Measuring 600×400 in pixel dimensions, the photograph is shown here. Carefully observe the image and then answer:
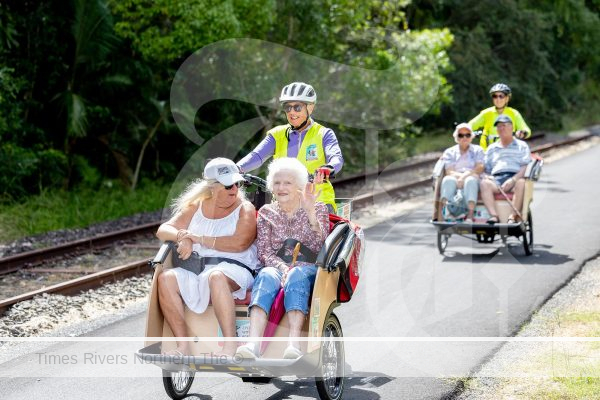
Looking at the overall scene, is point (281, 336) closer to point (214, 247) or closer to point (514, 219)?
point (214, 247)

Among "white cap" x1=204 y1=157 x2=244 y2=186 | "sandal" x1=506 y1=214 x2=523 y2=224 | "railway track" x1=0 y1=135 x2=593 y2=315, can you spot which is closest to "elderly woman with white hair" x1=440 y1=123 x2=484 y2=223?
"sandal" x1=506 y1=214 x2=523 y2=224

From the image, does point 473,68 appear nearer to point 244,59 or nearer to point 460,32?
point 460,32

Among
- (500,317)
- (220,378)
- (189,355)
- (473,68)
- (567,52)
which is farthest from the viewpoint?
(567,52)

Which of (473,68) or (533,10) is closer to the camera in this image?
(473,68)

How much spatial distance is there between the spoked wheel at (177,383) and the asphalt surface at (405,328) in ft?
0.34

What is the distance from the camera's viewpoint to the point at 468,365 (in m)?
7.73

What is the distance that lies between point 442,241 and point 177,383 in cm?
691

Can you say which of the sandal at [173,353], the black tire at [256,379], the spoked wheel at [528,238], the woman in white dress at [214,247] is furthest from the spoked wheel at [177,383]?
the spoked wheel at [528,238]

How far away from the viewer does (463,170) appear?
508 inches

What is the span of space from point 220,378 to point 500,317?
10.4ft

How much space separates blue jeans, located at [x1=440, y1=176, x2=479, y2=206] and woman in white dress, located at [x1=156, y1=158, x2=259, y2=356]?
6137 mm

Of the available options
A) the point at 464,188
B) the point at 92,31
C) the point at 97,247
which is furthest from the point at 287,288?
the point at 92,31

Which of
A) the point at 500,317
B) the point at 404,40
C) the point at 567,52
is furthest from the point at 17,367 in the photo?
the point at 567,52

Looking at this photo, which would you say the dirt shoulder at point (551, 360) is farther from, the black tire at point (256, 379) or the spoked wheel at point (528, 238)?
the spoked wheel at point (528, 238)
